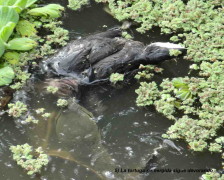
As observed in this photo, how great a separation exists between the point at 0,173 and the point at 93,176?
4.03ft

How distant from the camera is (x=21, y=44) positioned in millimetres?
6664

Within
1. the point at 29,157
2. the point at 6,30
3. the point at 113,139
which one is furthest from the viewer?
the point at 6,30

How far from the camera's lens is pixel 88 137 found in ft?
17.4

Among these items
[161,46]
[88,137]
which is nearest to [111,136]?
[88,137]

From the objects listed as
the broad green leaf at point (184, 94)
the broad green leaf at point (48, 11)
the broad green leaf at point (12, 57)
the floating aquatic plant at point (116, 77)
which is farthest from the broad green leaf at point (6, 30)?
the broad green leaf at point (184, 94)

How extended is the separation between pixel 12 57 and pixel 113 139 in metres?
2.63

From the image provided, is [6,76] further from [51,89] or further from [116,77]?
[116,77]

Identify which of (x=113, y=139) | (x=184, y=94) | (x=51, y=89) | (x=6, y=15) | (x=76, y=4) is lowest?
(x=113, y=139)

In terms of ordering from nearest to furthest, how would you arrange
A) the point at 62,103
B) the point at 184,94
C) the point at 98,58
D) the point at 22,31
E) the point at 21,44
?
the point at 62,103, the point at 184,94, the point at 98,58, the point at 21,44, the point at 22,31

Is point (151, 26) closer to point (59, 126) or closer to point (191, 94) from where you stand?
point (191, 94)

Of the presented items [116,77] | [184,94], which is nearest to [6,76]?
[116,77]

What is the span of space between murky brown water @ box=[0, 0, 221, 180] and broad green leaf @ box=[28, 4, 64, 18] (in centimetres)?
231

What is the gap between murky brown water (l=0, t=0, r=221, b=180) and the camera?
15.8ft

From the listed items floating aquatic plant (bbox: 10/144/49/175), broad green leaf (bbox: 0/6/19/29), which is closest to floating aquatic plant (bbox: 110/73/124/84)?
floating aquatic plant (bbox: 10/144/49/175)
